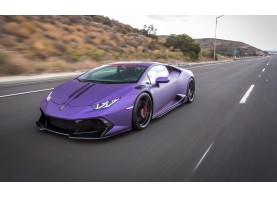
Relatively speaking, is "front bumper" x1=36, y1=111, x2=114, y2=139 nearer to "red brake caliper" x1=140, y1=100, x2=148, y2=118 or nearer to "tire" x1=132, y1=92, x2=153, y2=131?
"tire" x1=132, y1=92, x2=153, y2=131

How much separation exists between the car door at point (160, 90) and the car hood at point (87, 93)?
2.19ft

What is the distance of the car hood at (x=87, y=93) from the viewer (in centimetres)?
470

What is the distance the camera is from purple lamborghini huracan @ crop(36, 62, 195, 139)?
4422 millimetres

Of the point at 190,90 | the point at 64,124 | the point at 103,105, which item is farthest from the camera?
the point at 190,90

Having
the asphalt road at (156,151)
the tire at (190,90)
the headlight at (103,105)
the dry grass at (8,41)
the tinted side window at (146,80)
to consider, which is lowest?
the asphalt road at (156,151)

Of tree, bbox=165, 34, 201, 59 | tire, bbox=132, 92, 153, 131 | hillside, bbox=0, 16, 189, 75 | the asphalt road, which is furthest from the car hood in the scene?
tree, bbox=165, 34, 201, 59

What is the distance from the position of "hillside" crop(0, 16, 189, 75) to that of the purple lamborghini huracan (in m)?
10.4

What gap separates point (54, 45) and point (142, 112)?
2128 centimetres

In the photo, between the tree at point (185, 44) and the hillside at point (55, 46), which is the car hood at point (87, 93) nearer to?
the hillside at point (55, 46)

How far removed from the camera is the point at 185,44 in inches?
1932

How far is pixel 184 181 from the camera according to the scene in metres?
3.36

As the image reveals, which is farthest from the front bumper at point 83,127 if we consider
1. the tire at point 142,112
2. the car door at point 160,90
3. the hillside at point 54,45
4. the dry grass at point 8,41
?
the dry grass at point 8,41

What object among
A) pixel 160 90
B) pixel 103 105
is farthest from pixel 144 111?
pixel 103 105

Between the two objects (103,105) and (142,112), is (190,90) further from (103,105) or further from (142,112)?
(103,105)
